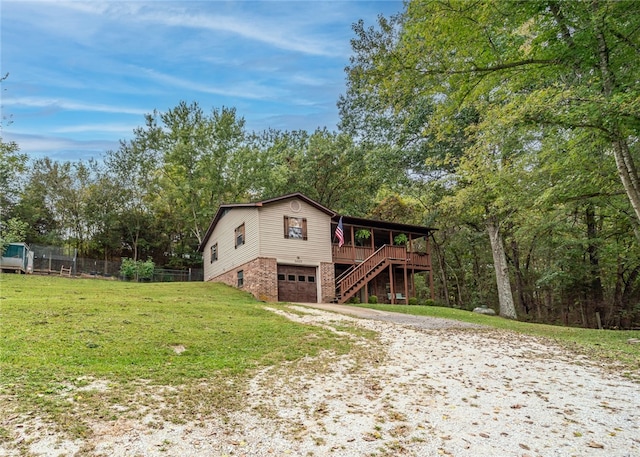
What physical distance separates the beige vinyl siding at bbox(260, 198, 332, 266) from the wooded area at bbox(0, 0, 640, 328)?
7.24m

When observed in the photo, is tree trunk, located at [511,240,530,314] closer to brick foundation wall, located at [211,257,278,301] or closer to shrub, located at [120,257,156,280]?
brick foundation wall, located at [211,257,278,301]

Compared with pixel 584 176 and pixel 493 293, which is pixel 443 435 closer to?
pixel 584 176

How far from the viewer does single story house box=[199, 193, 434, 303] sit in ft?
67.1

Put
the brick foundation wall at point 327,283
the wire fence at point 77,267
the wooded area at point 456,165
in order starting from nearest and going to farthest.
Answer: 1. the wooded area at point 456,165
2. the brick foundation wall at point 327,283
3. the wire fence at point 77,267

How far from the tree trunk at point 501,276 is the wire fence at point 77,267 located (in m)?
21.5

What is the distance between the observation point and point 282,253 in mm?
20719

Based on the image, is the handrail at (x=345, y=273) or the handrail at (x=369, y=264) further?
the handrail at (x=345, y=273)

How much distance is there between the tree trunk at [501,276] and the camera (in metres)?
23.2

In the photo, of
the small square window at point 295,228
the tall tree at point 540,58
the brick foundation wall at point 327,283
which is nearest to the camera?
→ the tall tree at point 540,58

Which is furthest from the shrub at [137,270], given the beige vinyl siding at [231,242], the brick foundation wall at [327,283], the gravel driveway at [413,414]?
the gravel driveway at [413,414]

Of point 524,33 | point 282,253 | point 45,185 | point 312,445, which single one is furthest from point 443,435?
point 45,185

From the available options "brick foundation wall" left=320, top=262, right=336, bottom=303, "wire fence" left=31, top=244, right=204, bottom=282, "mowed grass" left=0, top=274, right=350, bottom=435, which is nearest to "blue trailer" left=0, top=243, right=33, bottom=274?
Result: "wire fence" left=31, top=244, right=204, bottom=282

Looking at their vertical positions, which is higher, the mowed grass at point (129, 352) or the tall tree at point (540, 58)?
the tall tree at point (540, 58)

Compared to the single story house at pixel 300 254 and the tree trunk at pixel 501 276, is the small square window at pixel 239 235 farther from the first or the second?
the tree trunk at pixel 501 276
